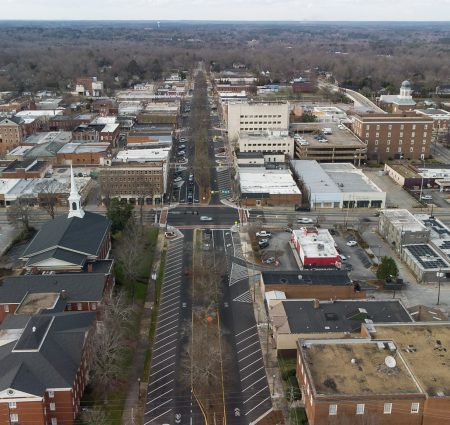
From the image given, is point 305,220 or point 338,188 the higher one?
point 338,188

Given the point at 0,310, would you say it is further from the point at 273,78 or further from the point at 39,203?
the point at 273,78

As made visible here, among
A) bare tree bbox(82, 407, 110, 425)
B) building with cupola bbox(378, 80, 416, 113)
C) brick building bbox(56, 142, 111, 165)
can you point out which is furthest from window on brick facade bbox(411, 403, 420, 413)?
building with cupola bbox(378, 80, 416, 113)

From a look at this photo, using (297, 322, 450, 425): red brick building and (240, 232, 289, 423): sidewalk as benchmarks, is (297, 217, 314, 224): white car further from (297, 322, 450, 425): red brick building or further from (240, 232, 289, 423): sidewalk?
(297, 322, 450, 425): red brick building

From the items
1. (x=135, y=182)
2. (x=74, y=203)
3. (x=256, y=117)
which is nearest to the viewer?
(x=74, y=203)

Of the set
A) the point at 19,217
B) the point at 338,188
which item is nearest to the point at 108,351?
the point at 19,217

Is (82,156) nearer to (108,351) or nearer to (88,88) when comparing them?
(108,351)

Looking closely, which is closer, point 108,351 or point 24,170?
point 108,351

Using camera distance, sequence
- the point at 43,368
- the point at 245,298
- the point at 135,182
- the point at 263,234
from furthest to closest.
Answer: the point at 135,182 → the point at 263,234 → the point at 245,298 → the point at 43,368
